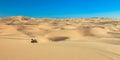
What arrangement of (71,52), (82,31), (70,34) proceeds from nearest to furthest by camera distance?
(71,52), (70,34), (82,31)

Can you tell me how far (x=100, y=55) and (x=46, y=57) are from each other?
1.17m

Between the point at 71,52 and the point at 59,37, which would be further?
the point at 59,37

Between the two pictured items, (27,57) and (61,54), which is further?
(61,54)

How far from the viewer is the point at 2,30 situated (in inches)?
453

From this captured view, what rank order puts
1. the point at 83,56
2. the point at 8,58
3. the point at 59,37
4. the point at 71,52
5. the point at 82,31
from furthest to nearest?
the point at 82,31, the point at 59,37, the point at 71,52, the point at 83,56, the point at 8,58

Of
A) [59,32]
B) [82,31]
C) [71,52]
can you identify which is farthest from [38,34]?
[71,52]

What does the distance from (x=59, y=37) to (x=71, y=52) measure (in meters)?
4.48

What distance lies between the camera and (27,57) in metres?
4.36

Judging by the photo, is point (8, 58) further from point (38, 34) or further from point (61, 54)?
point (38, 34)

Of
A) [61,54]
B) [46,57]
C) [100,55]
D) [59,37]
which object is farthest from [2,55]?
[59,37]

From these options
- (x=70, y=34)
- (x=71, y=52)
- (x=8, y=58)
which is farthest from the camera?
(x=70, y=34)

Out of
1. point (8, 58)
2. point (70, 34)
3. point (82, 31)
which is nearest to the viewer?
point (8, 58)

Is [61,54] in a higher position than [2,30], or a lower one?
lower

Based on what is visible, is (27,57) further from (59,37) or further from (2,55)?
(59,37)
